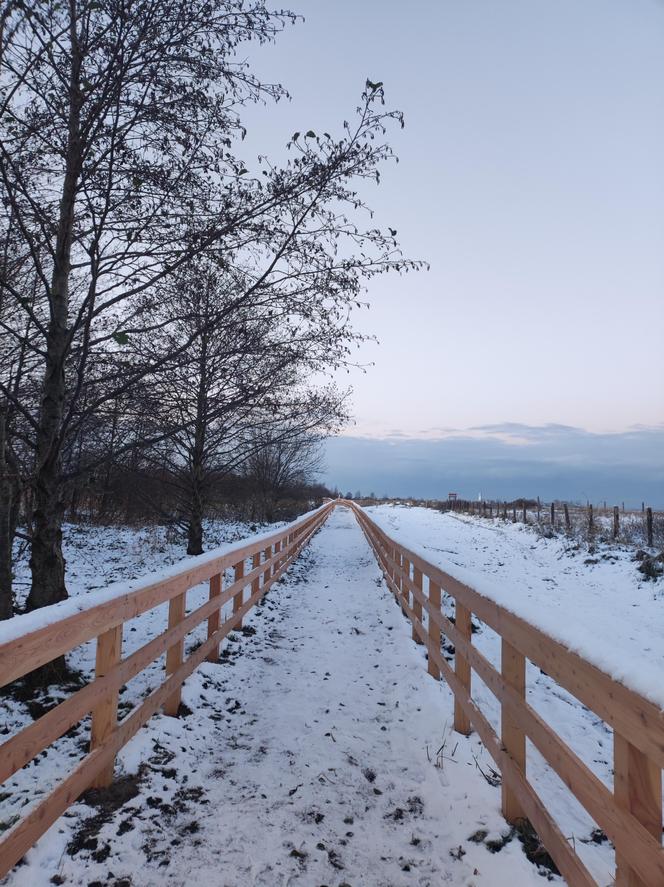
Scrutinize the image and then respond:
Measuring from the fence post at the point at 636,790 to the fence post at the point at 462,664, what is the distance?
6.12ft

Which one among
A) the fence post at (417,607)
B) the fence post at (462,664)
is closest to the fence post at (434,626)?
the fence post at (462,664)

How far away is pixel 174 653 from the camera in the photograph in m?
3.72

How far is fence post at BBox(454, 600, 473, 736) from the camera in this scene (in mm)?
3395

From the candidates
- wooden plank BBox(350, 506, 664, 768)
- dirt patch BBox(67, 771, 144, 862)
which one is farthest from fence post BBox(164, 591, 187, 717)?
wooden plank BBox(350, 506, 664, 768)

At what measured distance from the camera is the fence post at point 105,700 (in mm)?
2621

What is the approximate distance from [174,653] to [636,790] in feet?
10.3

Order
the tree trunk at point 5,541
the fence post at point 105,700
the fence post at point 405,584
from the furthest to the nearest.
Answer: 1. the fence post at point 405,584
2. the tree trunk at point 5,541
3. the fence post at point 105,700

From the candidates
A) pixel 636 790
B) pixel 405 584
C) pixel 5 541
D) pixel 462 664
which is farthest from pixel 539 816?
pixel 405 584

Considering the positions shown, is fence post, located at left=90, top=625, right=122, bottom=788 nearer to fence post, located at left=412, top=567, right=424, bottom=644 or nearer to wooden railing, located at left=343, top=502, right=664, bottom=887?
wooden railing, located at left=343, top=502, right=664, bottom=887

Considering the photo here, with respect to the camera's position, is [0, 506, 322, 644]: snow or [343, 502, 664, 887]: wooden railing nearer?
[343, 502, 664, 887]: wooden railing

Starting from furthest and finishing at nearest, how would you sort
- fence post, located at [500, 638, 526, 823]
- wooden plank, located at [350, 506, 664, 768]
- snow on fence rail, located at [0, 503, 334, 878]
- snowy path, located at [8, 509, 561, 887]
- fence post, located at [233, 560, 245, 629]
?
fence post, located at [233, 560, 245, 629] < fence post, located at [500, 638, 526, 823] < snowy path, located at [8, 509, 561, 887] < snow on fence rail, located at [0, 503, 334, 878] < wooden plank, located at [350, 506, 664, 768]

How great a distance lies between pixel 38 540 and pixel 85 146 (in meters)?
3.39

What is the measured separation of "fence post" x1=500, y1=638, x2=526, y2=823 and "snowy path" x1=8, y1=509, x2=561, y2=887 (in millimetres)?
109

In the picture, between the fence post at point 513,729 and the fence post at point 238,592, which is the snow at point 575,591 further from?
the fence post at point 238,592
